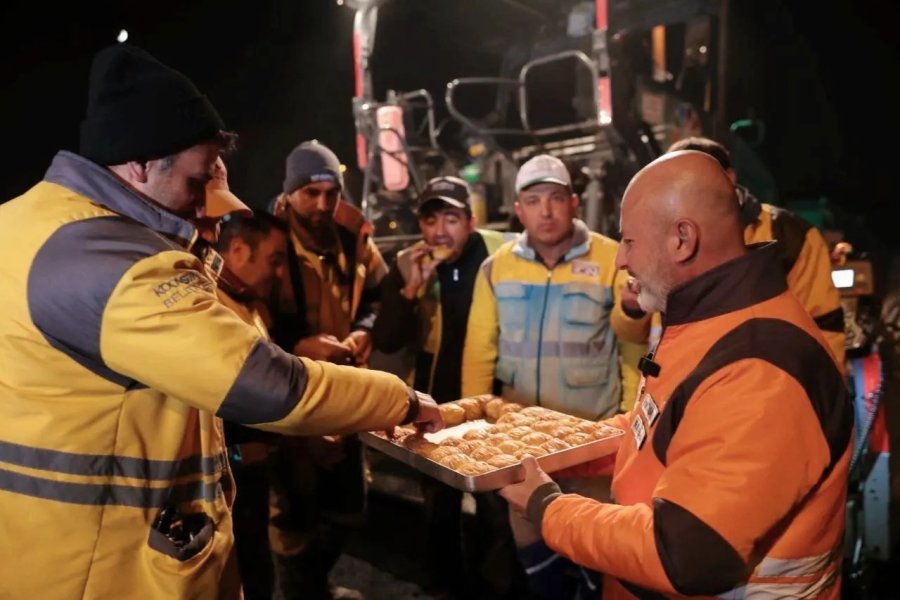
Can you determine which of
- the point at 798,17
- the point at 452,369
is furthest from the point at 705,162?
the point at 798,17

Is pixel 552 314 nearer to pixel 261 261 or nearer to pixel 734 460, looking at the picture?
pixel 261 261

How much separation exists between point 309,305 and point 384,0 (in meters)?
4.85

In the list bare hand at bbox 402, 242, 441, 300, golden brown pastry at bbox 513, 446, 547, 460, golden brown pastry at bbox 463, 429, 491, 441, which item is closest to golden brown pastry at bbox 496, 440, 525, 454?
golden brown pastry at bbox 513, 446, 547, 460

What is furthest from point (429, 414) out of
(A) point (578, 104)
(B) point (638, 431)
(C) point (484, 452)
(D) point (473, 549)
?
(A) point (578, 104)

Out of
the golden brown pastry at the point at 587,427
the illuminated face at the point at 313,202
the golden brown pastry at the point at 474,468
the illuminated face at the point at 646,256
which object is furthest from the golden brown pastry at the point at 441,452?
the illuminated face at the point at 313,202

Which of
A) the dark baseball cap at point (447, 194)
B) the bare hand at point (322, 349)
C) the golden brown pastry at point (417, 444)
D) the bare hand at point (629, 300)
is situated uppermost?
the dark baseball cap at point (447, 194)

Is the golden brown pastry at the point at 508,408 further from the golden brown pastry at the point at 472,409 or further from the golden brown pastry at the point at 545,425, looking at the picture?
the golden brown pastry at the point at 545,425

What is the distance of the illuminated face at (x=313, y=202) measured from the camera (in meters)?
3.85

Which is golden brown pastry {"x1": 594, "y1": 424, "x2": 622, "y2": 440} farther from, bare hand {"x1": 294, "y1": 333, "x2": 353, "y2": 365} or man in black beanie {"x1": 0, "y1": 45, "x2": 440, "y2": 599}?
bare hand {"x1": 294, "y1": 333, "x2": 353, "y2": 365}

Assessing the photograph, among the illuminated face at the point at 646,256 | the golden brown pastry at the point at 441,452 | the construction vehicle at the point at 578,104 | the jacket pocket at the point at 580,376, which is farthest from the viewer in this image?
the construction vehicle at the point at 578,104

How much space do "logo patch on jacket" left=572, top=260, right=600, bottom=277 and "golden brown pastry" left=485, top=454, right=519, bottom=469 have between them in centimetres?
146

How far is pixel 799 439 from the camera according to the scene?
4.61 feet

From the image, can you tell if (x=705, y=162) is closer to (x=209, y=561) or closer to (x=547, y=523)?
(x=547, y=523)

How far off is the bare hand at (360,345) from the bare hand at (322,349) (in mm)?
244
